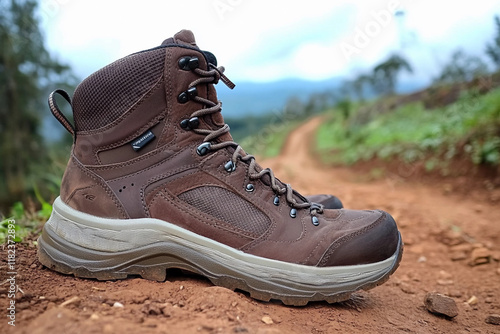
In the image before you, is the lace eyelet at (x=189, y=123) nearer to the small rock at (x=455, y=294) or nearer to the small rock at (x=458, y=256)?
the small rock at (x=455, y=294)

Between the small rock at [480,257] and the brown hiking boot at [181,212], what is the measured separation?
1522 millimetres

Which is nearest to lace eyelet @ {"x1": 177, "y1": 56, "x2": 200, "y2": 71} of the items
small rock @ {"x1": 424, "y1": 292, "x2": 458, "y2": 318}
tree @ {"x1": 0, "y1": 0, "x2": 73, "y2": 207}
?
small rock @ {"x1": 424, "y1": 292, "x2": 458, "y2": 318}

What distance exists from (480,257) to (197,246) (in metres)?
2.33

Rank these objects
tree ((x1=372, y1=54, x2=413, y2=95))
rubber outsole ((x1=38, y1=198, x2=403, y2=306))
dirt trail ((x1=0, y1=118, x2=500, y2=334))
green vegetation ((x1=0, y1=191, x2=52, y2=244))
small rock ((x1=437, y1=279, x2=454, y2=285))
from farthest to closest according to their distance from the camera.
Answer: tree ((x1=372, y1=54, x2=413, y2=95)), small rock ((x1=437, y1=279, x2=454, y2=285)), green vegetation ((x1=0, y1=191, x2=52, y2=244)), rubber outsole ((x1=38, y1=198, x2=403, y2=306)), dirt trail ((x1=0, y1=118, x2=500, y2=334))

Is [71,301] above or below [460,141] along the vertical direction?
below

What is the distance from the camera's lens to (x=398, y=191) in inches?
241

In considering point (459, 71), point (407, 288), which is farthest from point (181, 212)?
point (459, 71)

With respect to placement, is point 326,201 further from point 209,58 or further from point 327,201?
point 209,58

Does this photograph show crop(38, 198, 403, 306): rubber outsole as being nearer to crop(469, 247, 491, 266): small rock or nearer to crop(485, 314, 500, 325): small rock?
crop(485, 314, 500, 325): small rock

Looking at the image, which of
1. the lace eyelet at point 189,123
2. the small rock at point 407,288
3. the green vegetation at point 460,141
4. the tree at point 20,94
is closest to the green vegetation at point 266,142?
the green vegetation at point 460,141

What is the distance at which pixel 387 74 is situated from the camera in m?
25.8

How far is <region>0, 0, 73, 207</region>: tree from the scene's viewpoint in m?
11.4

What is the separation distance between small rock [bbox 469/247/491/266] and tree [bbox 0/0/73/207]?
450 inches

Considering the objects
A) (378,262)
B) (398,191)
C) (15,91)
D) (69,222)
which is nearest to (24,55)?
(15,91)
